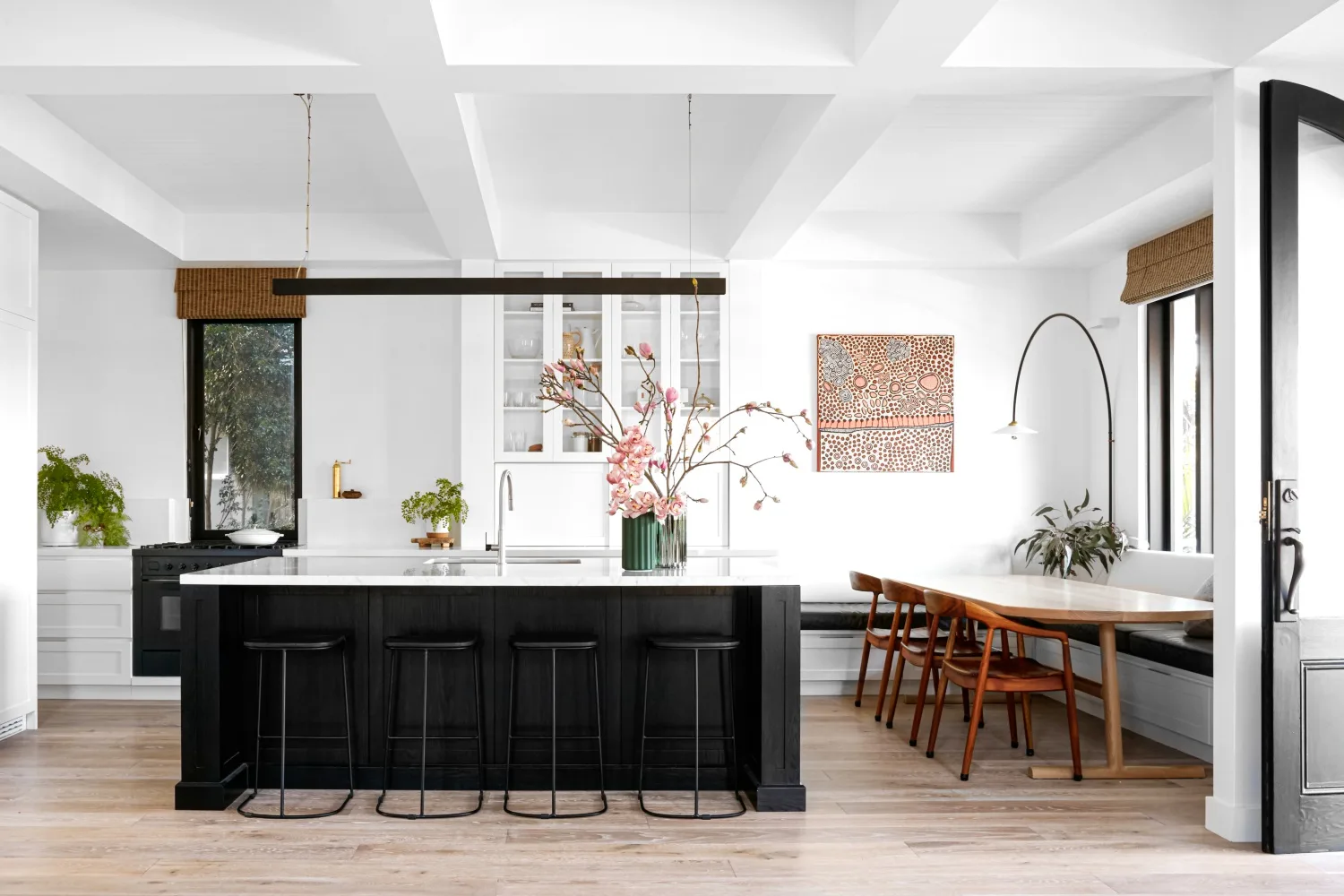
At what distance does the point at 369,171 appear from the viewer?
5.57 metres

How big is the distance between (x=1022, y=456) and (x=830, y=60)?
4.03 meters

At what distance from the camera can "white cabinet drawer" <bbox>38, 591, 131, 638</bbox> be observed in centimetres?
600

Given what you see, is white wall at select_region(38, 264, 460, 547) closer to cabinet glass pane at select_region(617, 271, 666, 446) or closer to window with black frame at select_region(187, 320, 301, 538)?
window with black frame at select_region(187, 320, 301, 538)

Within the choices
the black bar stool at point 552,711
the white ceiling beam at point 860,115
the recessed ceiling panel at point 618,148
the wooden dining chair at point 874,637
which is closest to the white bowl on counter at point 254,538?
the recessed ceiling panel at point 618,148

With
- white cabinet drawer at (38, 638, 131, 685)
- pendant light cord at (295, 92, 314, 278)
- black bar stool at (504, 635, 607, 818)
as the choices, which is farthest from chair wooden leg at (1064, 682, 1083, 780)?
white cabinet drawer at (38, 638, 131, 685)

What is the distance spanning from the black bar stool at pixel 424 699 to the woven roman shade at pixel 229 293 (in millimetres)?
3400

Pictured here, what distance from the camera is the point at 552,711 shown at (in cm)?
407

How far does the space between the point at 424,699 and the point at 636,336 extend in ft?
10.5

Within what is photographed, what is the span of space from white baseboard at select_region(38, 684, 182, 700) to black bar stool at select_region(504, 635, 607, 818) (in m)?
2.95

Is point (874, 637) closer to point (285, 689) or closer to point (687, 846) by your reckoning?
Answer: point (687, 846)

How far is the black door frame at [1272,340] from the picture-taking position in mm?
3432

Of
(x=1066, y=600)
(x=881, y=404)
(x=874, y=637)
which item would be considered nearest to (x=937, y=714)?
(x=1066, y=600)

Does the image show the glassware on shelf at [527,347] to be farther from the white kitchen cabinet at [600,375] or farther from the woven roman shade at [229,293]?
the woven roman shade at [229,293]

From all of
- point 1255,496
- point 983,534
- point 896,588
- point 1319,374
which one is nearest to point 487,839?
point 896,588
